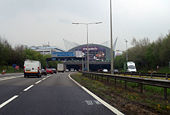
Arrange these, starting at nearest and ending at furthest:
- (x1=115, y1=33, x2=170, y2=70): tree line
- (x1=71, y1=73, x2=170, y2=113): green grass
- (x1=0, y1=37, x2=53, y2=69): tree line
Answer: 1. (x1=71, y1=73, x2=170, y2=113): green grass
2. (x1=115, y1=33, x2=170, y2=70): tree line
3. (x1=0, y1=37, x2=53, y2=69): tree line

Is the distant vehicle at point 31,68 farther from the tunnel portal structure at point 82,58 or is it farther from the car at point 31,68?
the tunnel portal structure at point 82,58

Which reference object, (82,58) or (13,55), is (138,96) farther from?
(13,55)

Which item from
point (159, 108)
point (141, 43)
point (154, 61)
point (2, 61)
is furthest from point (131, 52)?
point (159, 108)

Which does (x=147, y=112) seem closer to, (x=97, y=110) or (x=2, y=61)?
(x=97, y=110)

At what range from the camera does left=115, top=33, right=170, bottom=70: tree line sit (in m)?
53.2

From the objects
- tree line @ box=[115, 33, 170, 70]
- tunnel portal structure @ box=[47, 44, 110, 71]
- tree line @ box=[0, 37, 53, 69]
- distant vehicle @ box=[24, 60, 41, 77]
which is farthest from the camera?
tunnel portal structure @ box=[47, 44, 110, 71]

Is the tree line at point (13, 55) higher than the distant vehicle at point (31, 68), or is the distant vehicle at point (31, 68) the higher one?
the tree line at point (13, 55)

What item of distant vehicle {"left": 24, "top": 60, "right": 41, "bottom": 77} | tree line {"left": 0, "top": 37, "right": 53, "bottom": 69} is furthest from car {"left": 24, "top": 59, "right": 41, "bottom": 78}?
tree line {"left": 0, "top": 37, "right": 53, "bottom": 69}

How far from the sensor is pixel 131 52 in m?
71.1

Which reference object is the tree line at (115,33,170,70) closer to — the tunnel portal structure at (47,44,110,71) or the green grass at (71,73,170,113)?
the tunnel portal structure at (47,44,110,71)

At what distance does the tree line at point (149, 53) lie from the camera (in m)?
53.2

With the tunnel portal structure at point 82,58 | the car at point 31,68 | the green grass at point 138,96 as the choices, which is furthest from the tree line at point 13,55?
the green grass at point 138,96

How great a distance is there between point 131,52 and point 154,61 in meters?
9.92

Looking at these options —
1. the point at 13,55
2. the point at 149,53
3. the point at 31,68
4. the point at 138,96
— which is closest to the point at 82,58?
the point at 149,53
